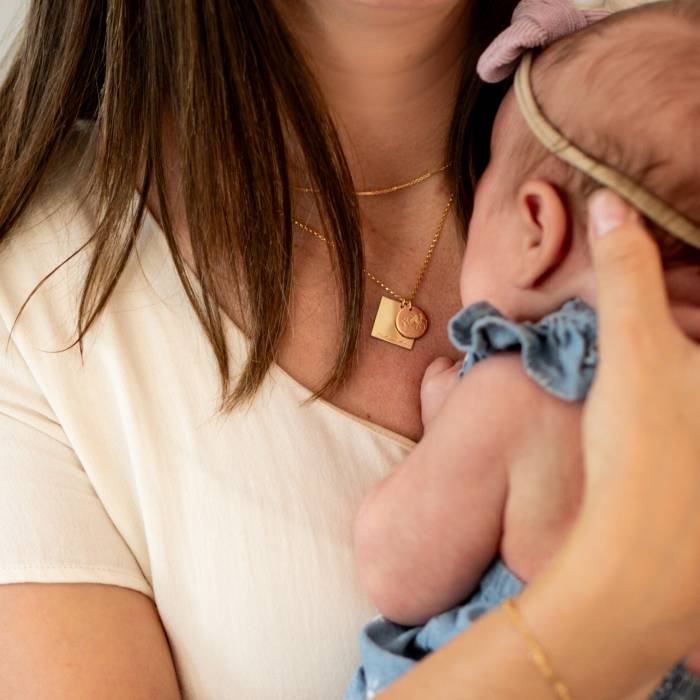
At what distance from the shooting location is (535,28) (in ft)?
3.39

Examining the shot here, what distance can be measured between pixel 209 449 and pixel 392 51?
21.8 inches

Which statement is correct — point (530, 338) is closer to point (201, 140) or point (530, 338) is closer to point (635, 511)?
point (635, 511)

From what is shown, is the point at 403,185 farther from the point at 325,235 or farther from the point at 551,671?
the point at 551,671

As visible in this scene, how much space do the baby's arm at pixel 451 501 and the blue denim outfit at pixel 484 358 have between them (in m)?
0.02

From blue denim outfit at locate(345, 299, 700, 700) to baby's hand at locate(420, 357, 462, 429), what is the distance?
130 mm

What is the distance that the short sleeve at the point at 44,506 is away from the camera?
107 cm

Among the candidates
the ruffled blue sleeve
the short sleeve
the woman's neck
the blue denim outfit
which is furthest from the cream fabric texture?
the woman's neck

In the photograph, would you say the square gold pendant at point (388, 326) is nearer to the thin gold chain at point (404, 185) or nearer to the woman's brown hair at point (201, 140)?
the woman's brown hair at point (201, 140)

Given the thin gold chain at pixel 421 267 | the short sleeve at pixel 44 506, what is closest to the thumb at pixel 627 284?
the thin gold chain at pixel 421 267

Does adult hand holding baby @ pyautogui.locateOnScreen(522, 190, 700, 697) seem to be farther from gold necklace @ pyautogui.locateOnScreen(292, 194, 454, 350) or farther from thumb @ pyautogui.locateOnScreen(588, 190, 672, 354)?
gold necklace @ pyautogui.locateOnScreen(292, 194, 454, 350)

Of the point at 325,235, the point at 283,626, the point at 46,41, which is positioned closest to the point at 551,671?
the point at 283,626

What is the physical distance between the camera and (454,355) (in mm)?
1221

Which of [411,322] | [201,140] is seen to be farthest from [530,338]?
[201,140]

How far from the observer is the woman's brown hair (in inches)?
44.8
